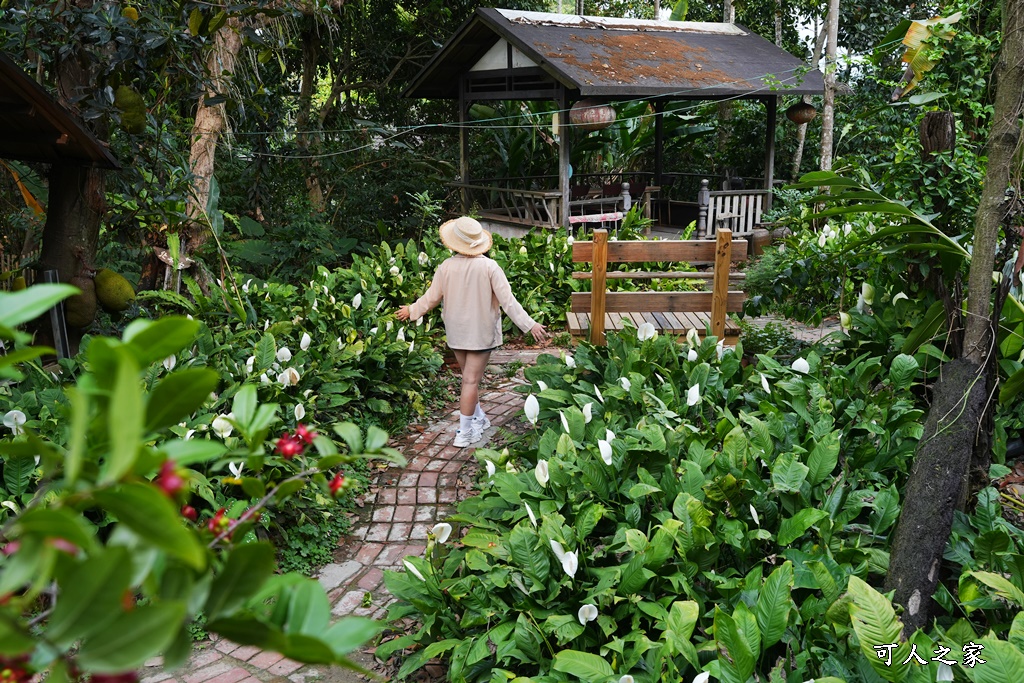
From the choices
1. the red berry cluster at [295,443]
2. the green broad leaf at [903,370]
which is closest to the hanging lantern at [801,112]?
the green broad leaf at [903,370]

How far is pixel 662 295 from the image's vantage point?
5.46 m

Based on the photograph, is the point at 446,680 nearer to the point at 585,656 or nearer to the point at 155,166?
the point at 585,656

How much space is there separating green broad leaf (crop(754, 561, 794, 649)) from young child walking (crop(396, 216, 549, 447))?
Result: 2.83m

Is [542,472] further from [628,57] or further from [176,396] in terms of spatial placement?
[628,57]

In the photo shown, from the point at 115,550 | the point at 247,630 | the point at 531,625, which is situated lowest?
the point at 531,625

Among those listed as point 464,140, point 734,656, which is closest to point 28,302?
point 734,656

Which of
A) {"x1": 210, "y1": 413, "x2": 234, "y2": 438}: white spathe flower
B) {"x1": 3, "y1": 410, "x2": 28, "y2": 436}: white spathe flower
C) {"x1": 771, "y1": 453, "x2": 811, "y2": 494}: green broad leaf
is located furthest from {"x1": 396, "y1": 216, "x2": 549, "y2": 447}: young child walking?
{"x1": 3, "y1": 410, "x2": 28, "y2": 436}: white spathe flower

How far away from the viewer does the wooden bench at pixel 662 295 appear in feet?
17.4

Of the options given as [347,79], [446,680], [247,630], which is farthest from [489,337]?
[347,79]

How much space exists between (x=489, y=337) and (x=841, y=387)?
2231mm

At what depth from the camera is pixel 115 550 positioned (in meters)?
0.62

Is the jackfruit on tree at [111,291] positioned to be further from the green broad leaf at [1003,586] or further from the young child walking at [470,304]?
the green broad leaf at [1003,586]

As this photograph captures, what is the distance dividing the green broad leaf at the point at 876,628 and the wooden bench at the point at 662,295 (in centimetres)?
301

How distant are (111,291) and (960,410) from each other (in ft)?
15.9
